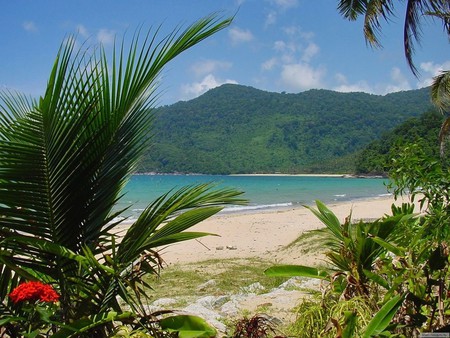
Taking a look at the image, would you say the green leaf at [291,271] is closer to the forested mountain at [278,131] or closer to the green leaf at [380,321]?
the green leaf at [380,321]

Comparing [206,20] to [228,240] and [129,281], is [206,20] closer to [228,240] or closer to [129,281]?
[129,281]

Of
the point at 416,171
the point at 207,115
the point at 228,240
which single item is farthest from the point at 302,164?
the point at 416,171

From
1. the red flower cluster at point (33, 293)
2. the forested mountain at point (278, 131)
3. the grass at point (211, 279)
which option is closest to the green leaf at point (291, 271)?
the red flower cluster at point (33, 293)

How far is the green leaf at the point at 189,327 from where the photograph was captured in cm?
161

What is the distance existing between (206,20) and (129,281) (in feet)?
3.51

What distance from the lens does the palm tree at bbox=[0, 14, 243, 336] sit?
180 centimetres

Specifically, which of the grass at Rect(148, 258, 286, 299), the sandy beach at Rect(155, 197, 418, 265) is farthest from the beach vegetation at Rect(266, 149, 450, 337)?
the sandy beach at Rect(155, 197, 418, 265)

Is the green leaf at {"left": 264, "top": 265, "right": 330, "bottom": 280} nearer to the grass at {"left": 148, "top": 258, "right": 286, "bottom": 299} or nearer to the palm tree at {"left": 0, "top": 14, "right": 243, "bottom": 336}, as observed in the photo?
the palm tree at {"left": 0, "top": 14, "right": 243, "bottom": 336}

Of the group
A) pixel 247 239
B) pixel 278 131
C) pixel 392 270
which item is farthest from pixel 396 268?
pixel 278 131

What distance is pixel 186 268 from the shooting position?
33.6 feet

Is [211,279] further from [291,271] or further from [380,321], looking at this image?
[380,321]

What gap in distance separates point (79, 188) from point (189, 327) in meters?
0.70

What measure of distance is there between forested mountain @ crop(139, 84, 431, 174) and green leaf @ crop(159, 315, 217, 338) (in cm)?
9916

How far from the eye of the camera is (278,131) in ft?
400
